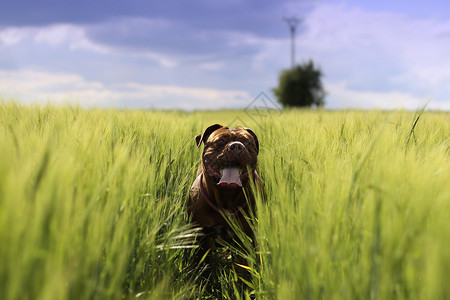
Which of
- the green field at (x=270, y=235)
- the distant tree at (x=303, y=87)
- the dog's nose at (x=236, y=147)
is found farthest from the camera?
the distant tree at (x=303, y=87)

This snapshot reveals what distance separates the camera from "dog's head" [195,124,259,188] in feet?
7.10

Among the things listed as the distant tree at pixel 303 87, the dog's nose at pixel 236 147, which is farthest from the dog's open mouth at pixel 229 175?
the distant tree at pixel 303 87

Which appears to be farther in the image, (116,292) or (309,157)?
(309,157)

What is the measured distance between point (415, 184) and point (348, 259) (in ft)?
1.18

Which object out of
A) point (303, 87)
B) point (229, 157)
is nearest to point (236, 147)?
point (229, 157)

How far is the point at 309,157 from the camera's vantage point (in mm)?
2139

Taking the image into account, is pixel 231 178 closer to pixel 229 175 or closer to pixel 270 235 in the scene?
pixel 229 175

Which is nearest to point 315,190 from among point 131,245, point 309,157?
point 309,157

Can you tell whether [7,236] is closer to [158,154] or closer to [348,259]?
[348,259]

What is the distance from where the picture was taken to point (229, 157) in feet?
7.07

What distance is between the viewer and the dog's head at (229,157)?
→ 2164mm

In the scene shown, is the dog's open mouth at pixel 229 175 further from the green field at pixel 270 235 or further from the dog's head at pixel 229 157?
the green field at pixel 270 235

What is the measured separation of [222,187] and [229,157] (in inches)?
10.7

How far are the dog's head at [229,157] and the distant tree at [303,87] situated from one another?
36.3m
